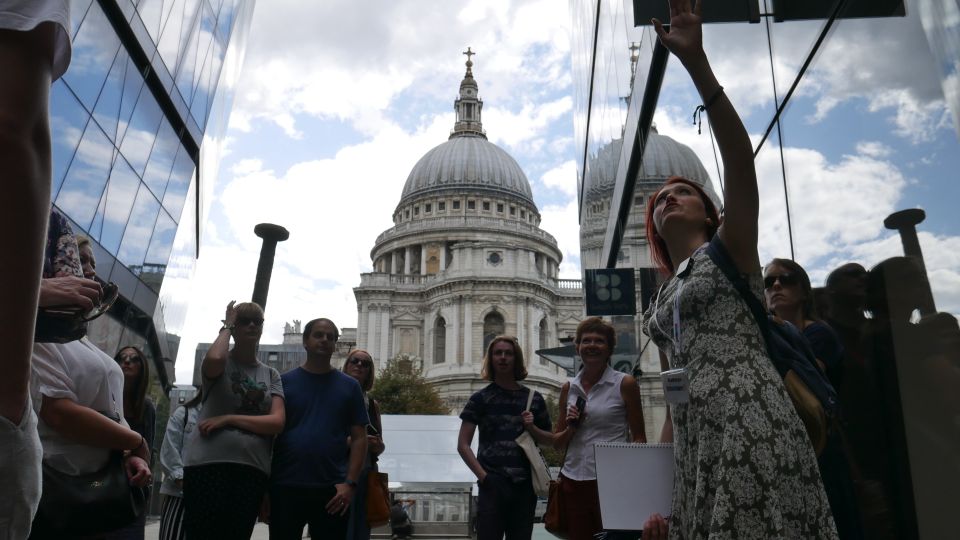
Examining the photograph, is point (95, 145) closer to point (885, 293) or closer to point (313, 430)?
point (313, 430)

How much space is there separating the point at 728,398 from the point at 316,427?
3.74 m

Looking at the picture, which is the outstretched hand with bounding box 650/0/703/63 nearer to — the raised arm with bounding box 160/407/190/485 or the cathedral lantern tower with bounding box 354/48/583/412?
the raised arm with bounding box 160/407/190/485

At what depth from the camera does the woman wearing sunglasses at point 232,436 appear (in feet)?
15.1

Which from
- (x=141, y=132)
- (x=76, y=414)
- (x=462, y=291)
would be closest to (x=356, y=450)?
(x=76, y=414)

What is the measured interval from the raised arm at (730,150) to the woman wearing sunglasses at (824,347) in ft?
1.42

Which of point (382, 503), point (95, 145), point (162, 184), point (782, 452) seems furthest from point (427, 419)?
point (782, 452)

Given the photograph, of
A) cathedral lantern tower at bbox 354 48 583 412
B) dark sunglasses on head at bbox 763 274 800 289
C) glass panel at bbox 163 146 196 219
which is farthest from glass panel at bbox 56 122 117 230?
cathedral lantern tower at bbox 354 48 583 412

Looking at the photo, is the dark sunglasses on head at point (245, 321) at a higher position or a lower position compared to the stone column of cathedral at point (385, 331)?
lower

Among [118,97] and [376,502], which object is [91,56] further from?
[376,502]

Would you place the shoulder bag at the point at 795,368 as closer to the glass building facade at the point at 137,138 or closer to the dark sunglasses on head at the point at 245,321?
the dark sunglasses on head at the point at 245,321

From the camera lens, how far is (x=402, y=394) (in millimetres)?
44844

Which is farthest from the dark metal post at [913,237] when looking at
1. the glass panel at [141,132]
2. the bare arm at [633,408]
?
the glass panel at [141,132]

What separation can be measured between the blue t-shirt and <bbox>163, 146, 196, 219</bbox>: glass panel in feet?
47.0

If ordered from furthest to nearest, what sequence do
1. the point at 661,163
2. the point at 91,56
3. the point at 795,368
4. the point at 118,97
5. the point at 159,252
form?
the point at 159,252, the point at 118,97, the point at 91,56, the point at 661,163, the point at 795,368
